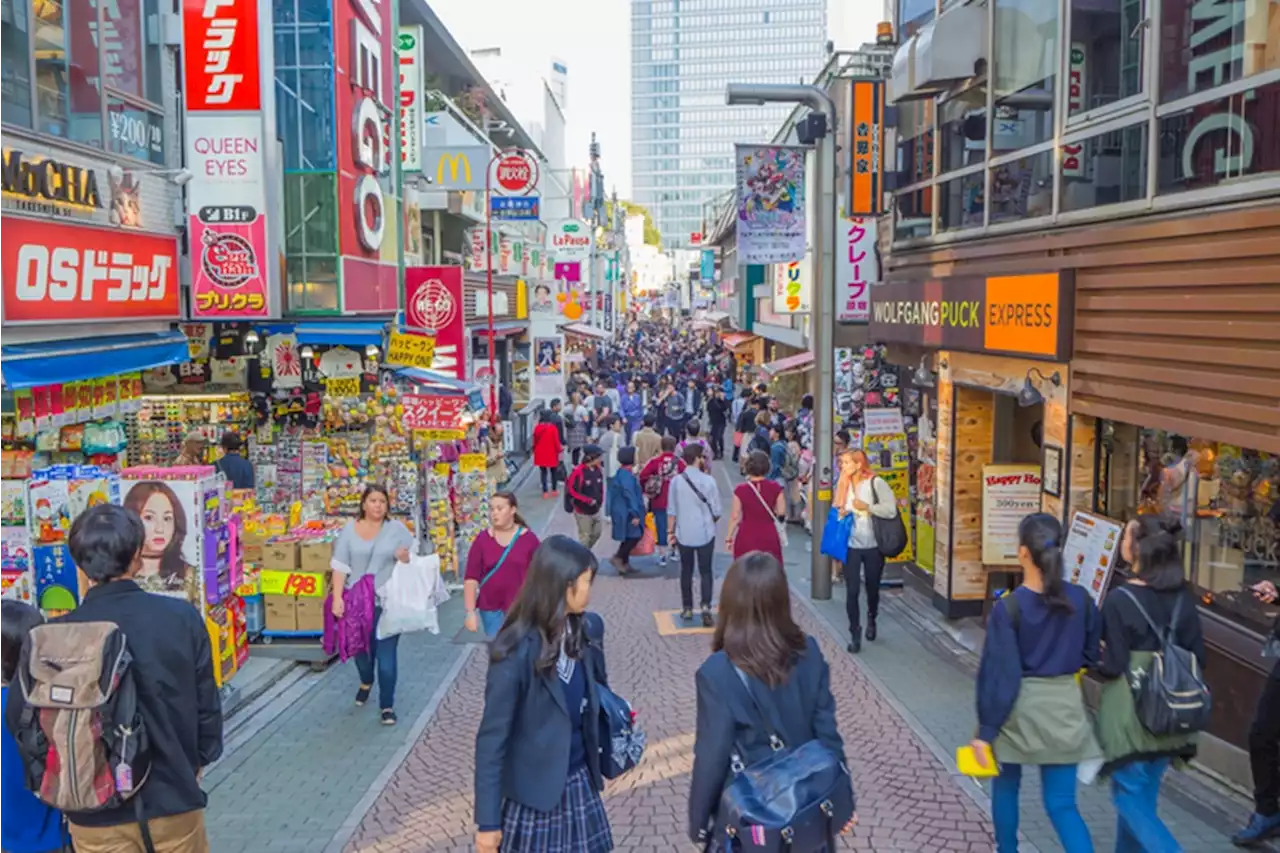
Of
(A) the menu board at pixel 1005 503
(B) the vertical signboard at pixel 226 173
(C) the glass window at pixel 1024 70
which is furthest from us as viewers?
(B) the vertical signboard at pixel 226 173

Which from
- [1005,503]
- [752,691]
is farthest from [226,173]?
[752,691]

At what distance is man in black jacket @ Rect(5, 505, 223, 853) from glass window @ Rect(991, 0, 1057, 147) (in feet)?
25.9

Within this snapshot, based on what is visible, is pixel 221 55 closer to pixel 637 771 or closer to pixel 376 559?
pixel 376 559

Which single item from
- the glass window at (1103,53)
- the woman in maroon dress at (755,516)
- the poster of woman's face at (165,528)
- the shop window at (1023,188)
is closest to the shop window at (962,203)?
the shop window at (1023,188)

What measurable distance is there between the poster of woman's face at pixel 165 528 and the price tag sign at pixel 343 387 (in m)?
6.33

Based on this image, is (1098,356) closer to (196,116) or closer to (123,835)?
(123,835)

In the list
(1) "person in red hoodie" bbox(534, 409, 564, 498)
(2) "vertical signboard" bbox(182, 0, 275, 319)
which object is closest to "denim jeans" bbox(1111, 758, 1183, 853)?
(2) "vertical signboard" bbox(182, 0, 275, 319)

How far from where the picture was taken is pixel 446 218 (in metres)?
27.2

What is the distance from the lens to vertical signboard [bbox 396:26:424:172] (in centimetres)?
1941

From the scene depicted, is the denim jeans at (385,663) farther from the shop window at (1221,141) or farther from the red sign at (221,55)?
the red sign at (221,55)

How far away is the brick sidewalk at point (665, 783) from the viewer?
6297 mm

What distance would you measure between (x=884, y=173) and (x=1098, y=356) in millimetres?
5884

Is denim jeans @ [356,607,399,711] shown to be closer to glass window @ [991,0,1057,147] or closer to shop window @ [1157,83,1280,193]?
shop window @ [1157,83,1280,193]

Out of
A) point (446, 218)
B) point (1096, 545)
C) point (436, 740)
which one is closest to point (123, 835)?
point (436, 740)
